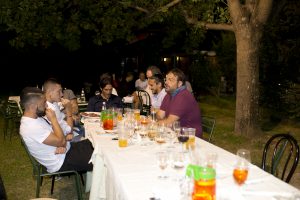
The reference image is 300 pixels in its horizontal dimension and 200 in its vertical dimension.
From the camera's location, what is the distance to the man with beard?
3.53 meters

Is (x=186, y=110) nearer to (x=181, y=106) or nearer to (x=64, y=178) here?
(x=181, y=106)

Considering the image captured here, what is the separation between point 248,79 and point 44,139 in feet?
17.5

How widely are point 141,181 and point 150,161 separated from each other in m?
0.47

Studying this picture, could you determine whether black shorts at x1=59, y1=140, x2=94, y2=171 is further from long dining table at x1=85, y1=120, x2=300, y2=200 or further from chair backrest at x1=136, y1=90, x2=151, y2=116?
chair backrest at x1=136, y1=90, x2=151, y2=116

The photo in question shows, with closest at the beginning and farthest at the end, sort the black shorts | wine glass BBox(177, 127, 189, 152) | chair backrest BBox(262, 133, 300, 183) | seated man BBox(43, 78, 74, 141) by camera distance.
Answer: chair backrest BBox(262, 133, 300, 183) < wine glass BBox(177, 127, 189, 152) < the black shorts < seated man BBox(43, 78, 74, 141)

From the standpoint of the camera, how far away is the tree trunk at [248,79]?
7688 millimetres

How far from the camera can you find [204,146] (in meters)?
3.39

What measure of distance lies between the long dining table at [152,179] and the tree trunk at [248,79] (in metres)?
4.59

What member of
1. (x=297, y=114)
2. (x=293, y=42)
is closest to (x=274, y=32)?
(x=293, y=42)

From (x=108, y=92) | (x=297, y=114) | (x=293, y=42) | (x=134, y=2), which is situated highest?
(x=134, y=2)

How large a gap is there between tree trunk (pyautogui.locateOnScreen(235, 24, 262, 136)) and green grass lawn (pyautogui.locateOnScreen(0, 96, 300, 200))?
0.33 metres

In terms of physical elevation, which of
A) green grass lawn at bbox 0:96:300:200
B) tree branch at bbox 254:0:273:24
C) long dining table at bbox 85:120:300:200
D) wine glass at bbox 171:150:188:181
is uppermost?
tree branch at bbox 254:0:273:24

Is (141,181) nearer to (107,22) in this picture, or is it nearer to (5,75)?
(107,22)

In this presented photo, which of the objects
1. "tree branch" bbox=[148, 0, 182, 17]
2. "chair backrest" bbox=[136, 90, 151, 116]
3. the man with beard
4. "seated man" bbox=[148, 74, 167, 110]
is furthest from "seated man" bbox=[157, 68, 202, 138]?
"tree branch" bbox=[148, 0, 182, 17]
